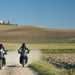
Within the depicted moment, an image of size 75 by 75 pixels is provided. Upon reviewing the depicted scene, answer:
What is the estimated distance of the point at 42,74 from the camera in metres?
22.5

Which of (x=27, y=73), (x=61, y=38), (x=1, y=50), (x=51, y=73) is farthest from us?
(x=61, y=38)

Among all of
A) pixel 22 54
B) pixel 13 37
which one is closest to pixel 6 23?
pixel 13 37

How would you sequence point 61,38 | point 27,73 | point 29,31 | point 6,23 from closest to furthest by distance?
1. point 27,73
2. point 61,38
3. point 29,31
4. point 6,23

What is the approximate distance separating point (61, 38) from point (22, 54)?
8096cm

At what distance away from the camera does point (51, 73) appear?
21.7m

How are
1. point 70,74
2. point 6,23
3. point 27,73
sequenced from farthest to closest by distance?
point 6,23 < point 27,73 < point 70,74

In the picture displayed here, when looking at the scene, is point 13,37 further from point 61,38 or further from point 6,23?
point 6,23

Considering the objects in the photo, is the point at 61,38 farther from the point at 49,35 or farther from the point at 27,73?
the point at 27,73

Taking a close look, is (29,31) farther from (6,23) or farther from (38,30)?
(6,23)

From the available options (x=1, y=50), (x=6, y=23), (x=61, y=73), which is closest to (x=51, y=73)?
(x=61, y=73)

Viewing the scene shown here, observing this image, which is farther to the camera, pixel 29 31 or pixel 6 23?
pixel 6 23

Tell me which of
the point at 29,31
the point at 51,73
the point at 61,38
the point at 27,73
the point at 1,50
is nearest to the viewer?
the point at 51,73

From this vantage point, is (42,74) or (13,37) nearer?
(42,74)

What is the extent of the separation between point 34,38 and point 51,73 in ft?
299
